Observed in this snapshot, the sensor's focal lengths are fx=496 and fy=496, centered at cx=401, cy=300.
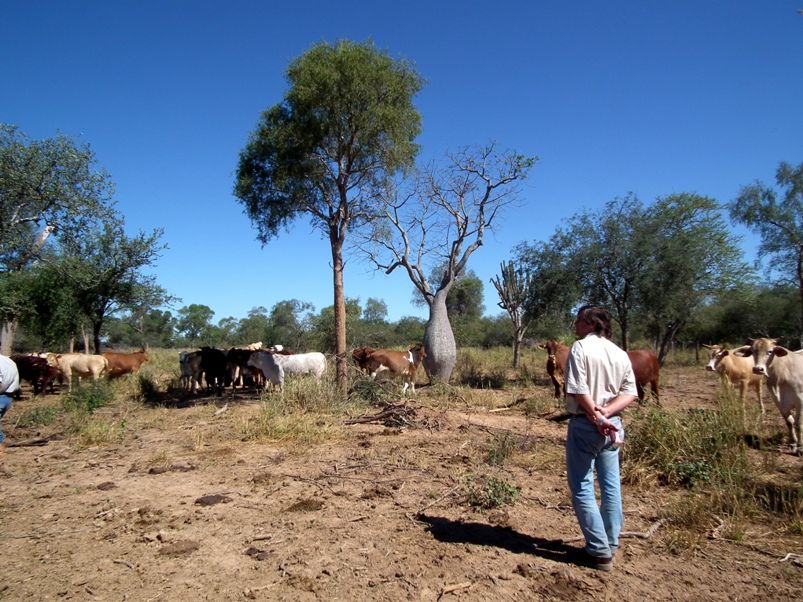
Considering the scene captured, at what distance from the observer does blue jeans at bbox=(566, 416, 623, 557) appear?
3.47m

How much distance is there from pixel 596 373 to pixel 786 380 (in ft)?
16.0

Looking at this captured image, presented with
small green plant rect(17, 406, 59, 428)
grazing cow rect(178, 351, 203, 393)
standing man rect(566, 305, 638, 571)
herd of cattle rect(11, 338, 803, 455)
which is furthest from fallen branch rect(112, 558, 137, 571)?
grazing cow rect(178, 351, 203, 393)

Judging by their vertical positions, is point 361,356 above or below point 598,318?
below

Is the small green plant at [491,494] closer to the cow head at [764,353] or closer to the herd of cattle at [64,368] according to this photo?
the cow head at [764,353]

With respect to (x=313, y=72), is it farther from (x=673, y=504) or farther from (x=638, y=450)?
(x=673, y=504)

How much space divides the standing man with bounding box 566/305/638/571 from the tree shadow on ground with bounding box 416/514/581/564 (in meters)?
0.24

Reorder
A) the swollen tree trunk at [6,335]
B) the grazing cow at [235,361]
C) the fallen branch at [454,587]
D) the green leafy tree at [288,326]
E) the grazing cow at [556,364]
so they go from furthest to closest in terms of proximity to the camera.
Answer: the green leafy tree at [288,326] → the swollen tree trunk at [6,335] → the grazing cow at [235,361] → the grazing cow at [556,364] → the fallen branch at [454,587]

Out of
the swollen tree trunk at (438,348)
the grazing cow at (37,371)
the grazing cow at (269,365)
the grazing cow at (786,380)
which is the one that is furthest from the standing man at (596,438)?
the grazing cow at (37,371)

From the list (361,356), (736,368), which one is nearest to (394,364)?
(361,356)

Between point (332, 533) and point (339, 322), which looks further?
point (339, 322)

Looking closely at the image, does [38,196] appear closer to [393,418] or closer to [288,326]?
[393,418]

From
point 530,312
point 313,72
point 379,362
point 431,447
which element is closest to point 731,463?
point 431,447

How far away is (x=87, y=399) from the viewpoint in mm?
10047

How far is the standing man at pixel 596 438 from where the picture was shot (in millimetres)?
3443
